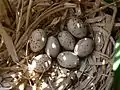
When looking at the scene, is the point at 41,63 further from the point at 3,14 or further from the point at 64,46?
the point at 3,14

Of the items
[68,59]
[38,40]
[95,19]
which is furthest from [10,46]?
[95,19]

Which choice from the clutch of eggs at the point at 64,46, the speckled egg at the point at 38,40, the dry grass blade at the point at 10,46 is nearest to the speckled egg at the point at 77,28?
the clutch of eggs at the point at 64,46

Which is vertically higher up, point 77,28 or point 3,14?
point 3,14

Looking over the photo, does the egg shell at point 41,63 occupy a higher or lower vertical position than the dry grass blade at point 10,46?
lower

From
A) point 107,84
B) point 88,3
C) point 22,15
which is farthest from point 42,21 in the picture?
point 107,84

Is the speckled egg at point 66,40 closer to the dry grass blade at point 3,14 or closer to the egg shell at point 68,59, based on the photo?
the egg shell at point 68,59
